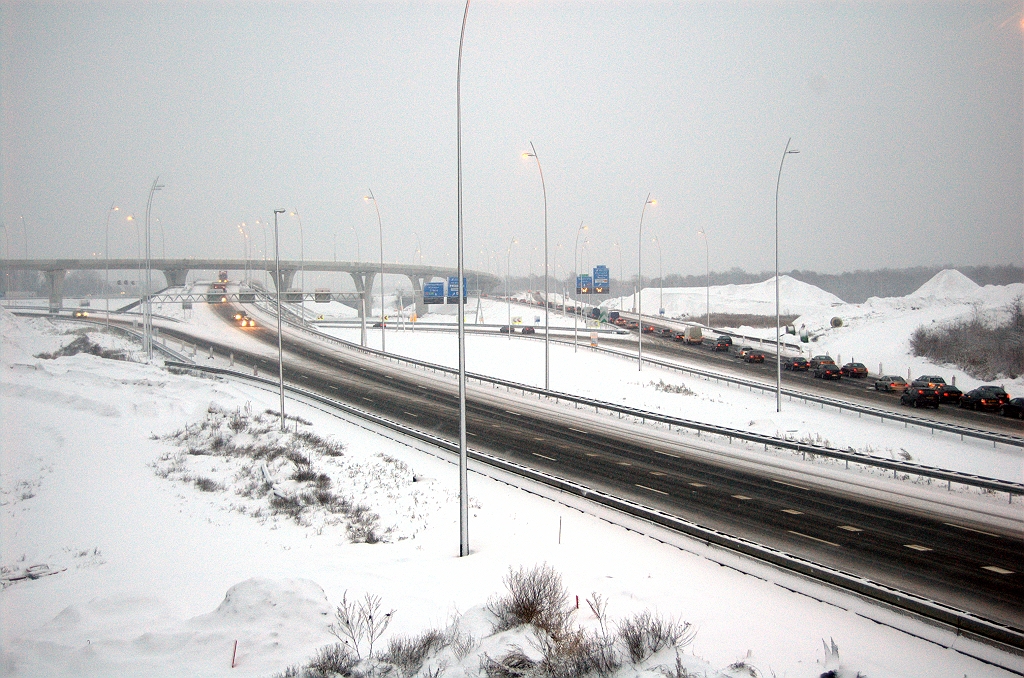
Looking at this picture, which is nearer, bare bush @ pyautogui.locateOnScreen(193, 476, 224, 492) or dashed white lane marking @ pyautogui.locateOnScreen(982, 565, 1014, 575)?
dashed white lane marking @ pyautogui.locateOnScreen(982, 565, 1014, 575)

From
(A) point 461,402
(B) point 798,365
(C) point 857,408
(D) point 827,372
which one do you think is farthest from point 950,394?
(A) point 461,402

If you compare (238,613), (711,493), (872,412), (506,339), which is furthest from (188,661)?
(506,339)

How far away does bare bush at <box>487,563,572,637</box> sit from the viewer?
9.78m

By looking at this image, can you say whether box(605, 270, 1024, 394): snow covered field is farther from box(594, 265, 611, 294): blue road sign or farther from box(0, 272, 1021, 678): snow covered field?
box(0, 272, 1021, 678): snow covered field

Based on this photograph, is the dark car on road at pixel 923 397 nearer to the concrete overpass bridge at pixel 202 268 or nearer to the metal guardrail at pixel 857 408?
the metal guardrail at pixel 857 408

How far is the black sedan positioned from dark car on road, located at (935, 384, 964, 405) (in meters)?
0.63

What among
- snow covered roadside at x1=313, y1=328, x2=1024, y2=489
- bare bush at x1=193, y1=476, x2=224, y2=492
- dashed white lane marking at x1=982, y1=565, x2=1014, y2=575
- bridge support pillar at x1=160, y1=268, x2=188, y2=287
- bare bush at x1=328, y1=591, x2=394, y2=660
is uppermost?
bridge support pillar at x1=160, y1=268, x2=188, y2=287

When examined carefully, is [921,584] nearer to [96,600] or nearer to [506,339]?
[96,600]

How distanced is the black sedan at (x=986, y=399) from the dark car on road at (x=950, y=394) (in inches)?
24.8

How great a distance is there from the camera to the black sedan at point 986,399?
3406 cm

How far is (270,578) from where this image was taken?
11.9 metres

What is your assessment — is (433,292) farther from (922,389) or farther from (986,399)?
(986,399)

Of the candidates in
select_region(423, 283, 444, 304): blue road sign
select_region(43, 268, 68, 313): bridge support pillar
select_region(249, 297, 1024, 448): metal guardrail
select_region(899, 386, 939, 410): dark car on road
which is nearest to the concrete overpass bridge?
select_region(43, 268, 68, 313): bridge support pillar

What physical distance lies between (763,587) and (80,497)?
1727 centimetres
